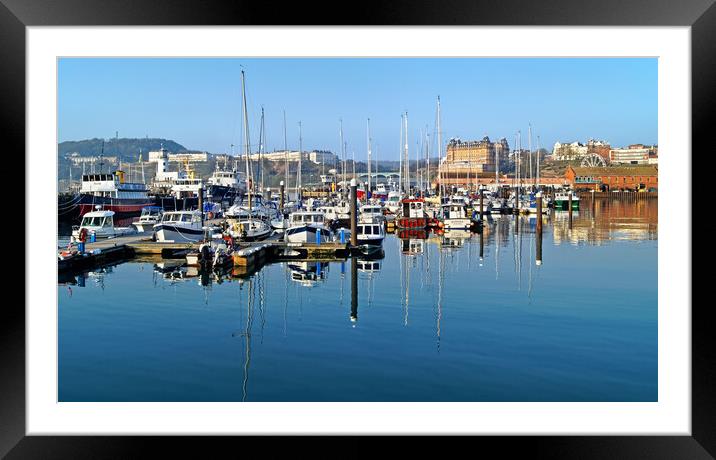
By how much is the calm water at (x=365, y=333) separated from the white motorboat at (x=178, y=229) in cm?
297

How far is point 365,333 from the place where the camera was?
35.8 ft

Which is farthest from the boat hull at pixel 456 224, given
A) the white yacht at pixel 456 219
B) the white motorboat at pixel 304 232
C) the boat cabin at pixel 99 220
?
the boat cabin at pixel 99 220

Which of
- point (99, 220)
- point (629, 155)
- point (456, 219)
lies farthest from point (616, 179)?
point (99, 220)

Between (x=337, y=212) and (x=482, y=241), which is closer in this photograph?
(x=482, y=241)

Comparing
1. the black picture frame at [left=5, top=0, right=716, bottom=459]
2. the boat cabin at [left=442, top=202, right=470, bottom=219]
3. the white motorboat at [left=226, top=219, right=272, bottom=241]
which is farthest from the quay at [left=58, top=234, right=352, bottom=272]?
the black picture frame at [left=5, top=0, right=716, bottom=459]

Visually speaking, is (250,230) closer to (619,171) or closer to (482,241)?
(482,241)

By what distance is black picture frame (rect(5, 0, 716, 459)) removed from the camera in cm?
422
